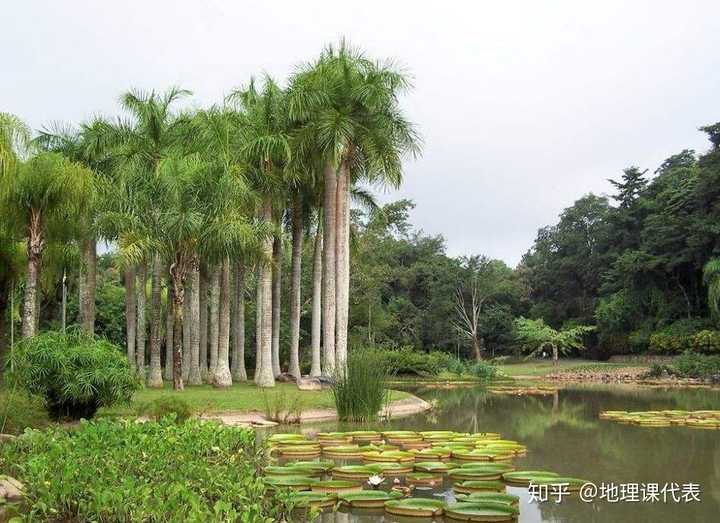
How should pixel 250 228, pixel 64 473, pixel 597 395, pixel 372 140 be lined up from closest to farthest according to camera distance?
pixel 64 473 → pixel 250 228 → pixel 372 140 → pixel 597 395

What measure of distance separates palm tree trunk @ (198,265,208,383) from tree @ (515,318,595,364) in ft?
86.4

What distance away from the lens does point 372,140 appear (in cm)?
2234

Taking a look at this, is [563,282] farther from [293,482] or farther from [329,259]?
[293,482]

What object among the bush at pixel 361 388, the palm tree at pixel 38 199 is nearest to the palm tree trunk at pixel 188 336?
the palm tree at pixel 38 199

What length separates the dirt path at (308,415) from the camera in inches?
578

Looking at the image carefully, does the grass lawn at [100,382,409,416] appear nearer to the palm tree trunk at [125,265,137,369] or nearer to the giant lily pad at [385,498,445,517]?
the palm tree trunk at [125,265,137,369]

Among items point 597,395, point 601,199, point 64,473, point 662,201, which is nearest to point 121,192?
point 64,473

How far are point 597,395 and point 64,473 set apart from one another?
77.7ft

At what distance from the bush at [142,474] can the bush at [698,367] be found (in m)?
31.0

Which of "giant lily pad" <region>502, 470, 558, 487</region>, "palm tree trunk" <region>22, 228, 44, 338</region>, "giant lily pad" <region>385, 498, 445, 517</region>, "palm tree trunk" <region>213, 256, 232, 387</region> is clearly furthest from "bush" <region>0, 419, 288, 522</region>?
"palm tree trunk" <region>213, 256, 232, 387</region>

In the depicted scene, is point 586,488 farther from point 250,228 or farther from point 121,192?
point 121,192

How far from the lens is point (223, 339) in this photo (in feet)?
73.1

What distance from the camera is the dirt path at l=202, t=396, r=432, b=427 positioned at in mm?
14672

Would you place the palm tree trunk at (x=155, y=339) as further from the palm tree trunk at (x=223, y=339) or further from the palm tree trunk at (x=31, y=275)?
the palm tree trunk at (x=31, y=275)
